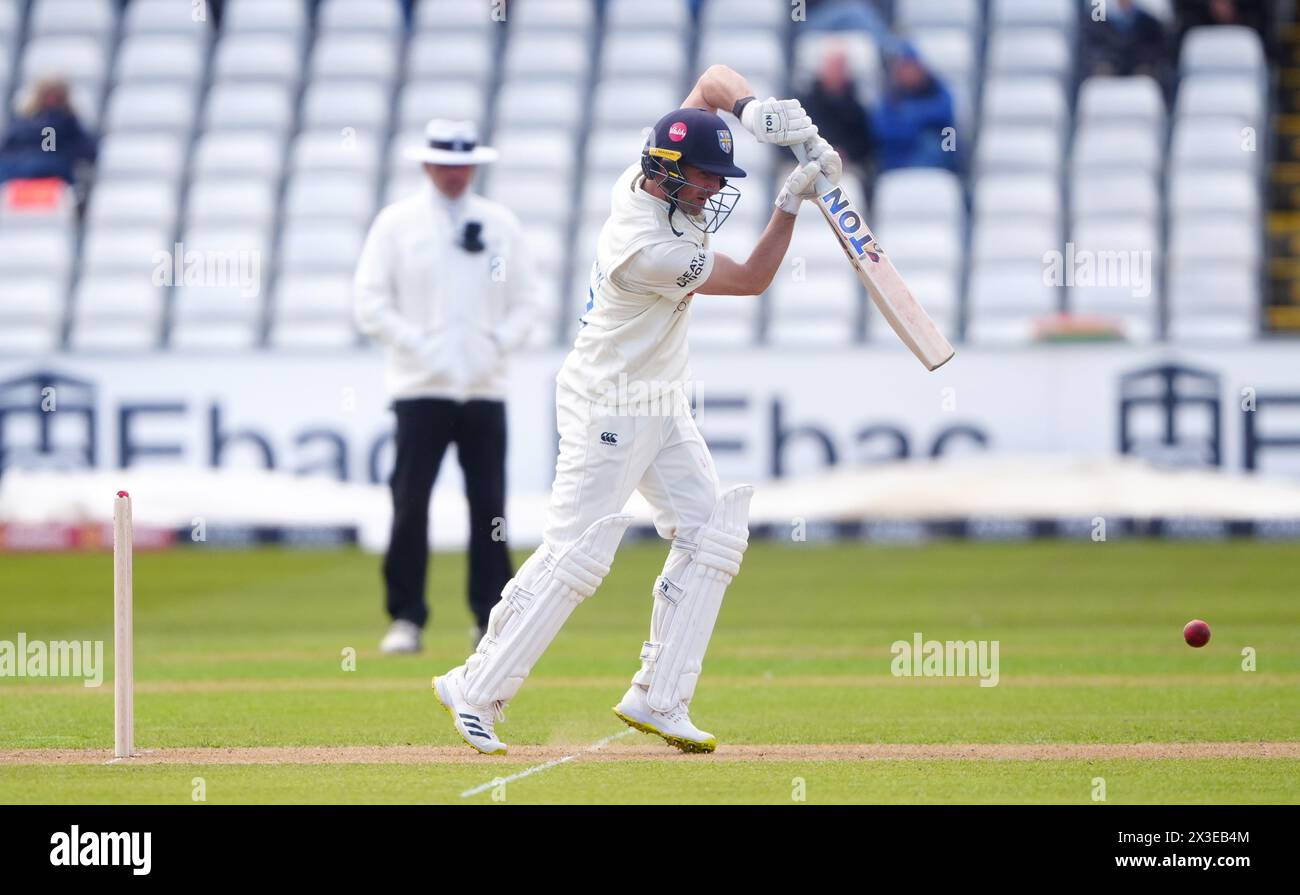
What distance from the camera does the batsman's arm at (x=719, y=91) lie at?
22.6 feet

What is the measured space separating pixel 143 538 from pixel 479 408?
7.77 m

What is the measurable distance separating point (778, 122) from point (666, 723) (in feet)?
6.28

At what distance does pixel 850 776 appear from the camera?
237 inches

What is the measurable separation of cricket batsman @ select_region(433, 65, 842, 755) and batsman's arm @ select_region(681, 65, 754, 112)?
1.8 inches

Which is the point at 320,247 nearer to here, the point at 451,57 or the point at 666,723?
the point at 451,57

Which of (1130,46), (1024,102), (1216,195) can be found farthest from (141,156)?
(1216,195)

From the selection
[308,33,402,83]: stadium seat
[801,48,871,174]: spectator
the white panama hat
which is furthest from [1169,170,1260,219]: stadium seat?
the white panama hat

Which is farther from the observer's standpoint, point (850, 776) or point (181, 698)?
point (181, 698)

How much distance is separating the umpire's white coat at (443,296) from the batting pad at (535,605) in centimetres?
362

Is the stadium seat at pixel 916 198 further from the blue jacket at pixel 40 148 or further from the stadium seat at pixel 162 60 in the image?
the blue jacket at pixel 40 148

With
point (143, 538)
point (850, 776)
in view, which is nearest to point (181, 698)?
point (850, 776)

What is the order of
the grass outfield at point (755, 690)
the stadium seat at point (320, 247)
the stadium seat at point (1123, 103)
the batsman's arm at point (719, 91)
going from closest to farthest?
the grass outfield at point (755, 690), the batsman's arm at point (719, 91), the stadium seat at point (320, 247), the stadium seat at point (1123, 103)

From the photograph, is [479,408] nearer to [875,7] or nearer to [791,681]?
[791,681]

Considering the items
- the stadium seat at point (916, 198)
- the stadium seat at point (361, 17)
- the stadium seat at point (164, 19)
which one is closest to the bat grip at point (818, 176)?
the stadium seat at point (916, 198)
